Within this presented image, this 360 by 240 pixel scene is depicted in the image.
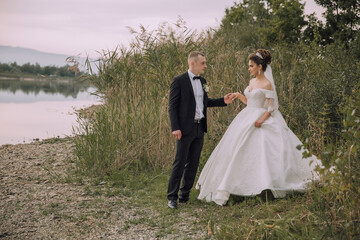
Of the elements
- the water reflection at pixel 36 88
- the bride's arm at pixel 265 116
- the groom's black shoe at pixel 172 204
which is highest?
the bride's arm at pixel 265 116

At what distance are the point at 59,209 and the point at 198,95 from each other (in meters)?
2.44

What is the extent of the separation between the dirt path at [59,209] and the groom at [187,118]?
68 cm

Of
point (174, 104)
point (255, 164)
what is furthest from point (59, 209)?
point (255, 164)

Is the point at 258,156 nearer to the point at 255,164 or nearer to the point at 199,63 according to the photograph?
the point at 255,164

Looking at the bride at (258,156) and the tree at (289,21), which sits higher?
the tree at (289,21)

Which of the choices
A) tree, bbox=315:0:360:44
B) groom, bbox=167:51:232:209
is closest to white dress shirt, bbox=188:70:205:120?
groom, bbox=167:51:232:209

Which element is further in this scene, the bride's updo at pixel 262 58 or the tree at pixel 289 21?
the tree at pixel 289 21

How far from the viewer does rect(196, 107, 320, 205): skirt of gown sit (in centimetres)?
466

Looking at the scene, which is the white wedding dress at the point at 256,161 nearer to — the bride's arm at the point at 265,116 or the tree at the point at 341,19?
the bride's arm at the point at 265,116

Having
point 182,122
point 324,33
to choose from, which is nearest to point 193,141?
→ point 182,122

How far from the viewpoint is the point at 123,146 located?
6969 millimetres

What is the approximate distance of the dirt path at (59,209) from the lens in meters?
4.23

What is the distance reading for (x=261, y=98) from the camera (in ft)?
16.6

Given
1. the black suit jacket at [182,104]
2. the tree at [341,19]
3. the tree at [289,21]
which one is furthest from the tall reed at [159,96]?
the tree at [289,21]
